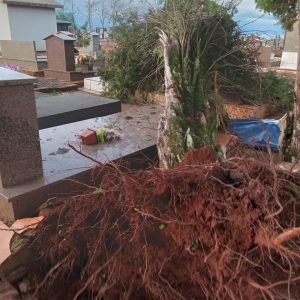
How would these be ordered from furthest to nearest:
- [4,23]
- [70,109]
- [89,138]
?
[4,23] < [70,109] < [89,138]

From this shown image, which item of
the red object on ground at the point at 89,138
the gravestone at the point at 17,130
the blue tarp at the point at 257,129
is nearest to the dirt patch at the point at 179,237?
the gravestone at the point at 17,130

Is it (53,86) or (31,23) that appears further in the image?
(31,23)

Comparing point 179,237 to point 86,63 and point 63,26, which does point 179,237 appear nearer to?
point 86,63

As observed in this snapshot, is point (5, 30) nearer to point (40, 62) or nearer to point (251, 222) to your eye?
point (40, 62)

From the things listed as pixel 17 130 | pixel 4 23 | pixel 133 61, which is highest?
pixel 4 23

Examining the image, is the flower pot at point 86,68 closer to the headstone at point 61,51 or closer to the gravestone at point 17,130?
the headstone at point 61,51

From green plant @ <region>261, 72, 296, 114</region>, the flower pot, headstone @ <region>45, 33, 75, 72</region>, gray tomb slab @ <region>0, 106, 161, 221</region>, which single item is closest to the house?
the flower pot

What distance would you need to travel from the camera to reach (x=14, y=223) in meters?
2.56

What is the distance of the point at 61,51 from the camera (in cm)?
1115

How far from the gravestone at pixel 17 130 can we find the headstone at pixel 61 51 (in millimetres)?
8784

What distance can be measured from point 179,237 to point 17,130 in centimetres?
170

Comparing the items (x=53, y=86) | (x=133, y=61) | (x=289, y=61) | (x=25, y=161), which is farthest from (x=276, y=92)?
(x=289, y=61)

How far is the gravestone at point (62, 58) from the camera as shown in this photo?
1098cm

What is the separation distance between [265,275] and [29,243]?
141cm
